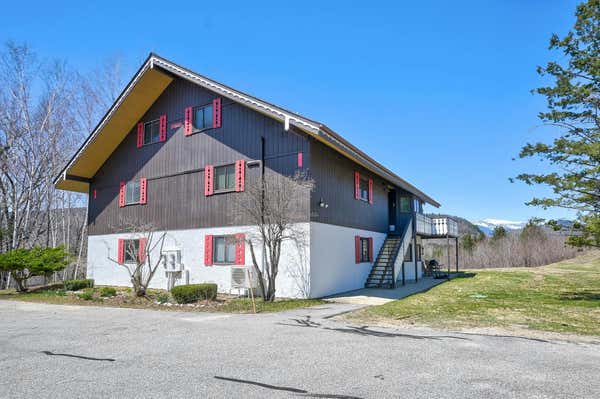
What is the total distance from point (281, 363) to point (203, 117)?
13194 mm

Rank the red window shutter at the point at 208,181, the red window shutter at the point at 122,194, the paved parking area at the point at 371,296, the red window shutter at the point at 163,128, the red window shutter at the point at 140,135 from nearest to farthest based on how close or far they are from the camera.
Result: the paved parking area at the point at 371,296 → the red window shutter at the point at 208,181 → the red window shutter at the point at 163,128 → the red window shutter at the point at 140,135 → the red window shutter at the point at 122,194

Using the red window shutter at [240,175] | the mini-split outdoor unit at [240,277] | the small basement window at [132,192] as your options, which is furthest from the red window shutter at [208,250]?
the small basement window at [132,192]

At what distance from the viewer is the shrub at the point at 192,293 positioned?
13.3 meters

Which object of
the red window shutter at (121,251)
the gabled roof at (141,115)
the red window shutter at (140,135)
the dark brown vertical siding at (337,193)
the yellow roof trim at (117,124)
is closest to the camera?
the gabled roof at (141,115)

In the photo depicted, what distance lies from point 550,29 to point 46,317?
56.6 feet

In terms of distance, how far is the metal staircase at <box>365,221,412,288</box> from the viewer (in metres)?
18.3

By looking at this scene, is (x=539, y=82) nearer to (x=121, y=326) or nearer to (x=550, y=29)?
(x=550, y=29)

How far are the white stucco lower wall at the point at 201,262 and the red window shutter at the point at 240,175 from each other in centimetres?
149

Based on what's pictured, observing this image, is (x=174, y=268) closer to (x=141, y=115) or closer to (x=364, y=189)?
(x=141, y=115)

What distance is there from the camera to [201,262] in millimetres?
16594

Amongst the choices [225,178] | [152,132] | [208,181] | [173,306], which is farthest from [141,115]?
[173,306]

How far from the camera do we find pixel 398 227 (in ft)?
74.2

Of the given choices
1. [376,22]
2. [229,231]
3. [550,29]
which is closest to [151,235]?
[229,231]

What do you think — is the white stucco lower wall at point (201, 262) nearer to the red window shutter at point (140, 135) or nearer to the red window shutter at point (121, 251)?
the red window shutter at point (121, 251)
